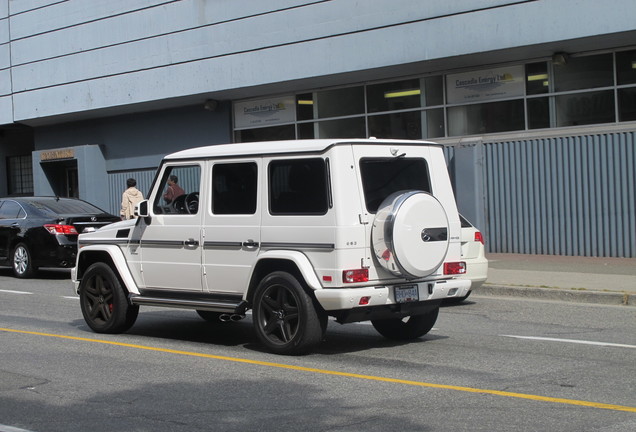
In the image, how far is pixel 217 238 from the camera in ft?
30.9

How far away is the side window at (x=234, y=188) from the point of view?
9.26 metres

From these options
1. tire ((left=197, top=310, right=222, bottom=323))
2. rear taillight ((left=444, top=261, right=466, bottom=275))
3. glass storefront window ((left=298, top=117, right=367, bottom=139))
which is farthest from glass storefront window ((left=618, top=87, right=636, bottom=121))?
tire ((left=197, top=310, right=222, bottom=323))

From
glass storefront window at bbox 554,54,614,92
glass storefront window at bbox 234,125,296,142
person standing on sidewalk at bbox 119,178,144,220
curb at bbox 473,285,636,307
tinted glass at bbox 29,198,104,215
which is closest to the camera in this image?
curb at bbox 473,285,636,307

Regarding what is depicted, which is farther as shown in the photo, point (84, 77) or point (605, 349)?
point (84, 77)

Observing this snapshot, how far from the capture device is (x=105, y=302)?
10625 mm

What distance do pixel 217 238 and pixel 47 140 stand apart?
2334 centimetres

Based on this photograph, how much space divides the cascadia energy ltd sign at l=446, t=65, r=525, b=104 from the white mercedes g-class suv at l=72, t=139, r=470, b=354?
10.3m

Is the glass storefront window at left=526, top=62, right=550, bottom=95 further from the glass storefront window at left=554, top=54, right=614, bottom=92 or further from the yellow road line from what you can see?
the yellow road line

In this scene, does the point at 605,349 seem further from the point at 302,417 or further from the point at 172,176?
the point at 172,176

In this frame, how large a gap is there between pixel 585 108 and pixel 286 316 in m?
11.5

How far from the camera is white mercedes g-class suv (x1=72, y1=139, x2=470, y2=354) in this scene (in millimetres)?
8523

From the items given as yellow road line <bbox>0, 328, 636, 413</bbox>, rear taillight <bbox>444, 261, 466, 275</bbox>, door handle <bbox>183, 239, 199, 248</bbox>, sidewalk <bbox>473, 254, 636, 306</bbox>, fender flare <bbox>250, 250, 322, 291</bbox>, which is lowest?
yellow road line <bbox>0, 328, 636, 413</bbox>

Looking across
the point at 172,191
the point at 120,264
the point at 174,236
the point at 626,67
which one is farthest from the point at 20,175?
the point at 174,236

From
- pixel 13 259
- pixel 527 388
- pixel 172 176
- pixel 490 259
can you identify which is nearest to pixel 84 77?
pixel 13 259
